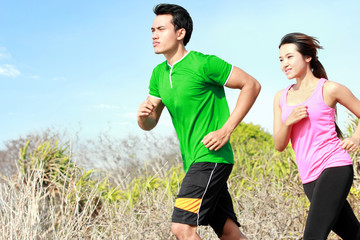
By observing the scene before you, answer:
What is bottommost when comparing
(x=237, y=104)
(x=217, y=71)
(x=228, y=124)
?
(x=228, y=124)

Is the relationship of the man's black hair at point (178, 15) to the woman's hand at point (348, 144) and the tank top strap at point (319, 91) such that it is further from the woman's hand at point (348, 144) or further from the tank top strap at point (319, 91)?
the woman's hand at point (348, 144)

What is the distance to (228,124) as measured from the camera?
10.4ft

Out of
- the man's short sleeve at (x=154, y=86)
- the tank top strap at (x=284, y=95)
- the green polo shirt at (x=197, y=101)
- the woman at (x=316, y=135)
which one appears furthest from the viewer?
the man's short sleeve at (x=154, y=86)

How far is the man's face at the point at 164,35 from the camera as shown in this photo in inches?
136

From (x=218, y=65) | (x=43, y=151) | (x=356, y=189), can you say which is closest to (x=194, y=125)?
(x=218, y=65)

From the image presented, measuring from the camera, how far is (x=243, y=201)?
544 centimetres

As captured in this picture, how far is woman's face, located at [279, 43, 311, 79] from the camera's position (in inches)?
129

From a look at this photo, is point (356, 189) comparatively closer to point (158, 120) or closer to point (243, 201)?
point (243, 201)

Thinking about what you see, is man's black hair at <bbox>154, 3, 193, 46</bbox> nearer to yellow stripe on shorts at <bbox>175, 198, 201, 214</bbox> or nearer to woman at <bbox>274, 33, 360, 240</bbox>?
woman at <bbox>274, 33, 360, 240</bbox>

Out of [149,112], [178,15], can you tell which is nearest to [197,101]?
[149,112]

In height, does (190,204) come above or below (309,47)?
below

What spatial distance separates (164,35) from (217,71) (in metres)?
0.51

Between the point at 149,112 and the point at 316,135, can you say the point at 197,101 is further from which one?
the point at 316,135

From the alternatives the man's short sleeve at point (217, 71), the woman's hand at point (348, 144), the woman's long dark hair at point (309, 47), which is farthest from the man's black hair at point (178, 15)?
the woman's hand at point (348, 144)
